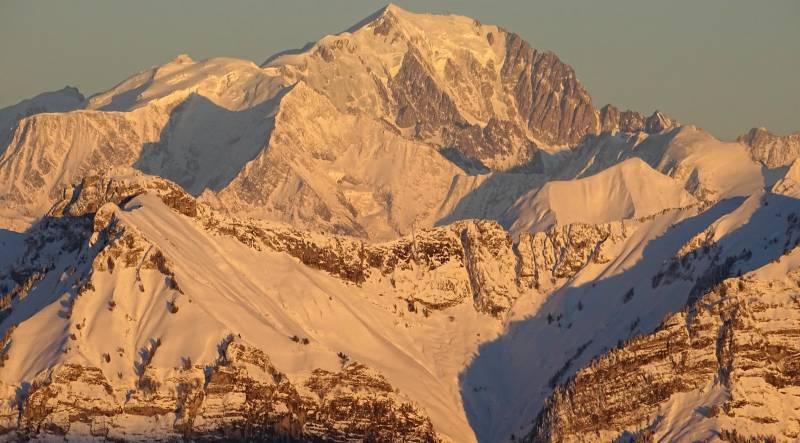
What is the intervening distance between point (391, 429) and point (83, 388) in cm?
1921

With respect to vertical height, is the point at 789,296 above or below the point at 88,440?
above

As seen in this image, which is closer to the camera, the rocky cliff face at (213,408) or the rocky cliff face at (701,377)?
the rocky cliff face at (213,408)

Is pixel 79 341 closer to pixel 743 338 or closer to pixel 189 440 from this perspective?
pixel 189 440

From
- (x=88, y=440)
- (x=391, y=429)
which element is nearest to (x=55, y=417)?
(x=88, y=440)

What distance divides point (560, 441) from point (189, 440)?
22225mm

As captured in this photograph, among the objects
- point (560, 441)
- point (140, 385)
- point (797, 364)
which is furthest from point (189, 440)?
point (797, 364)

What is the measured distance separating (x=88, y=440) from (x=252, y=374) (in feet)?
37.6

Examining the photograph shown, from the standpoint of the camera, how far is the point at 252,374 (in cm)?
19525

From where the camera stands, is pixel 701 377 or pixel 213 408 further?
pixel 701 377

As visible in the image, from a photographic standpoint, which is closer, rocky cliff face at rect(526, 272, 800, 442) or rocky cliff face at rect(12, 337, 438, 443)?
rocky cliff face at rect(12, 337, 438, 443)

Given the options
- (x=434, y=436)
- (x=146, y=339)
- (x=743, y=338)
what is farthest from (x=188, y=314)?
(x=743, y=338)

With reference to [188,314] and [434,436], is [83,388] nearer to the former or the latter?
[188,314]

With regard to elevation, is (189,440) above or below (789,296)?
below

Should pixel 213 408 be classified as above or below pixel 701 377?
below
